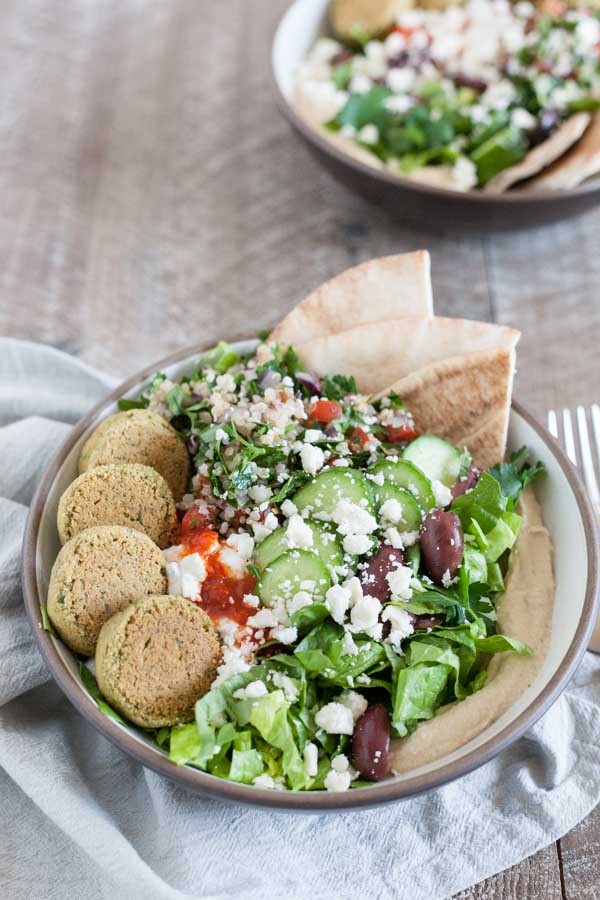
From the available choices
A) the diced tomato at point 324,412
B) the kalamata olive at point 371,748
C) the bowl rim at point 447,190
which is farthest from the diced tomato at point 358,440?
the bowl rim at point 447,190

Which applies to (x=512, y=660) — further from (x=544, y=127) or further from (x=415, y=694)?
(x=544, y=127)

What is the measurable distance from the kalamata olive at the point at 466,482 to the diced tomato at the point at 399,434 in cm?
21

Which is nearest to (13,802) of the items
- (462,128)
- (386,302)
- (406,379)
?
(406,379)

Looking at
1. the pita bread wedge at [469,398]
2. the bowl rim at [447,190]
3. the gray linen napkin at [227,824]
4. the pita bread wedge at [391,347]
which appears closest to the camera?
the gray linen napkin at [227,824]

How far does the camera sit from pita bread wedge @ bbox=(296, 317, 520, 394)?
126 inches

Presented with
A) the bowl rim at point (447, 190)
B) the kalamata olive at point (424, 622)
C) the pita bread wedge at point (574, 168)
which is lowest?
the kalamata olive at point (424, 622)

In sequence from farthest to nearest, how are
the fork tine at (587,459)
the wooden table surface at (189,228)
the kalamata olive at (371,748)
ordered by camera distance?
the wooden table surface at (189,228) < the fork tine at (587,459) < the kalamata olive at (371,748)

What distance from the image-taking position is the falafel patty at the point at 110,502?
2.79m

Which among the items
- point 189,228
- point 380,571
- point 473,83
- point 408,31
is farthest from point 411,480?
point 408,31

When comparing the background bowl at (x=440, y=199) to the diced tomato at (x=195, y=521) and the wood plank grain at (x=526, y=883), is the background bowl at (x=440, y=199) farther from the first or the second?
the wood plank grain at (x=526, y=883)

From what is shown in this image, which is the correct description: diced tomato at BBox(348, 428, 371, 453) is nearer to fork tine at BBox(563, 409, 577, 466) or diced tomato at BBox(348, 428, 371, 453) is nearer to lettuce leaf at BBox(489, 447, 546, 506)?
lettuce leaf at BBox(489, 447, 546, 506)

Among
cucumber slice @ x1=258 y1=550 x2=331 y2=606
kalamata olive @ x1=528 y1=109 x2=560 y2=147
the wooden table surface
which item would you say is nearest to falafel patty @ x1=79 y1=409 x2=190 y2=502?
cucumber slice @ x1=258 y1=550 x2=331 y2=606

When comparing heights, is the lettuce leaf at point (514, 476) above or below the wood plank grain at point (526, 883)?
above

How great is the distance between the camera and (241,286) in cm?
459
